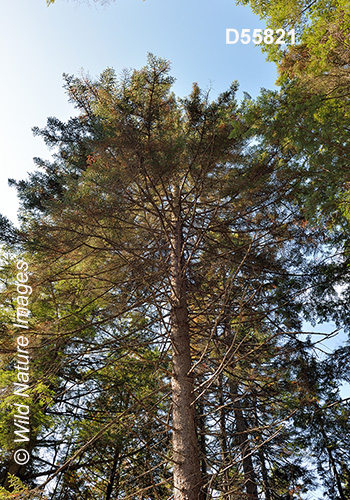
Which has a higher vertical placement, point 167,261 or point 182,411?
point 167,261

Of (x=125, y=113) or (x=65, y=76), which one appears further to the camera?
(x=65, y=76)

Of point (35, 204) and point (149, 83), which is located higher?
point (149, 83)

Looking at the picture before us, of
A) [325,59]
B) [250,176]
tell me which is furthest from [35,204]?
[325,59]

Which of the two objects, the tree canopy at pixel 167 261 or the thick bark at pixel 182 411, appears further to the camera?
the tree canopy at pixel 167 261

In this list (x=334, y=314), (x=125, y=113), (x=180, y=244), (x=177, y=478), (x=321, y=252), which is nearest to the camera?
(x=177, y=478)

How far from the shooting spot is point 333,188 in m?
4.91

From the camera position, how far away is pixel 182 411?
153 inches

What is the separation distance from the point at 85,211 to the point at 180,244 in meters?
1.81

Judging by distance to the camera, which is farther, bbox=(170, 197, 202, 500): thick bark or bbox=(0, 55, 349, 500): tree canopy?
bbox=(0, 55, 349, 500): tree canopy

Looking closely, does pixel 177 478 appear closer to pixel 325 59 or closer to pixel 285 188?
pixel 285 188

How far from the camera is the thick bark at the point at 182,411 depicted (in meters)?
3.40

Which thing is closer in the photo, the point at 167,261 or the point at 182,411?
the point at 182,411

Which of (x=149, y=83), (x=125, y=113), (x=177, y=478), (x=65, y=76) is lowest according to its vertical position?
(x=177, y=478)

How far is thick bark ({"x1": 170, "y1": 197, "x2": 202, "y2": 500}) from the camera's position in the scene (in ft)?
11.2
